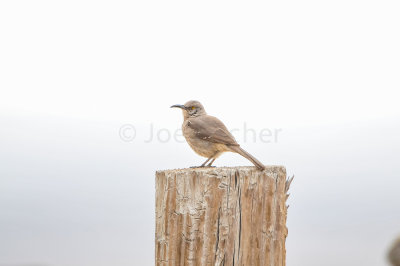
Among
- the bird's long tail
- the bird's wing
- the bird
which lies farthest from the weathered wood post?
the bird's wing

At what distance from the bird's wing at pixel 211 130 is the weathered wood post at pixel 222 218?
1871mm

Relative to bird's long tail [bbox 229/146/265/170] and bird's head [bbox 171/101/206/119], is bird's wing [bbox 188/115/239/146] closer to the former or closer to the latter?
bird's long tail [bbox 229/146/265/170]

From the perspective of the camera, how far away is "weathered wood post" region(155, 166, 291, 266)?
12.6 feet

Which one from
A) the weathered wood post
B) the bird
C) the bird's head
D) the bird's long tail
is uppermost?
the bird's head

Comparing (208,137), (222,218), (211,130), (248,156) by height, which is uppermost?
(211,130)

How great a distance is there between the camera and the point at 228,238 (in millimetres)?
3846

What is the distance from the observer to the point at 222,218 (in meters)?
3.84

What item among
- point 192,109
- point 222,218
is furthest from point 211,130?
point 222,218

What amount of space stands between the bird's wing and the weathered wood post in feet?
6.14

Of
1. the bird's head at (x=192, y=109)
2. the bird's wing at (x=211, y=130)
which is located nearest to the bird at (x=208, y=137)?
the bird's wing at (x=211, y=130)

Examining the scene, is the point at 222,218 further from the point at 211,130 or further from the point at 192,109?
the point at 192,109

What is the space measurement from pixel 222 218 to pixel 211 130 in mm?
2564

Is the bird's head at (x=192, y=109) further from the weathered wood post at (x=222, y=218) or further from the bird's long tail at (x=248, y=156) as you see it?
the weathered wood post at (x=222, y=218)

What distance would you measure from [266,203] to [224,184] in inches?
16.9
